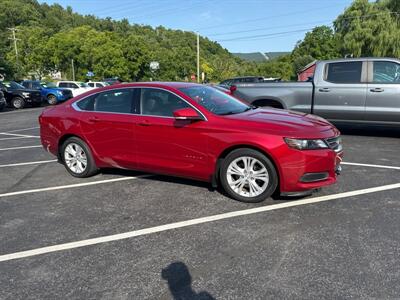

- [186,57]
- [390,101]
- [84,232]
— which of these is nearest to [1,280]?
[84,232]

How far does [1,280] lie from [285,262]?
2402 millimetres

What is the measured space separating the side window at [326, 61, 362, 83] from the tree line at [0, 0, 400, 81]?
123ft

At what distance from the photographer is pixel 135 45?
6594 centimetres

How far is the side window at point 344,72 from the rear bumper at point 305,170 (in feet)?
15.1

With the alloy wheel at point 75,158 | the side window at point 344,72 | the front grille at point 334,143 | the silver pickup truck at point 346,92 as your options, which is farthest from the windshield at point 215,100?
the side window at point 344,72

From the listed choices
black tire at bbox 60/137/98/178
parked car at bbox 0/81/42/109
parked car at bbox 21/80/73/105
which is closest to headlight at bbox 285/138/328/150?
black tire at bbox 60/137/98/178

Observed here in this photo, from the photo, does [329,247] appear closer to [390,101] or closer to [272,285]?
[272,285]

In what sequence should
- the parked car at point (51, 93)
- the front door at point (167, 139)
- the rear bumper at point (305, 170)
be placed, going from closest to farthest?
the rear bumper at point (305, 170)
the front door at point (167, 139)
the parked car at point (51, 93)

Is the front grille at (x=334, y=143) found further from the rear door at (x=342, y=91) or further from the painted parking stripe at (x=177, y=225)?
the rear door at (x=342, y=91)

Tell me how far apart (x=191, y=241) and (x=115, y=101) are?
2.79m

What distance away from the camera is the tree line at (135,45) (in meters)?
42.6

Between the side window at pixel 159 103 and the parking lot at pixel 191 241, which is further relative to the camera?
the side window at pixel 159 103

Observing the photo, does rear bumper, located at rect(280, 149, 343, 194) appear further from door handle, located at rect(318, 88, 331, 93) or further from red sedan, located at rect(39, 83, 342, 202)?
door handle, located at rect(318, 88, 331, 93)

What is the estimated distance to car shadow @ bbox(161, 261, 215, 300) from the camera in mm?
2867
